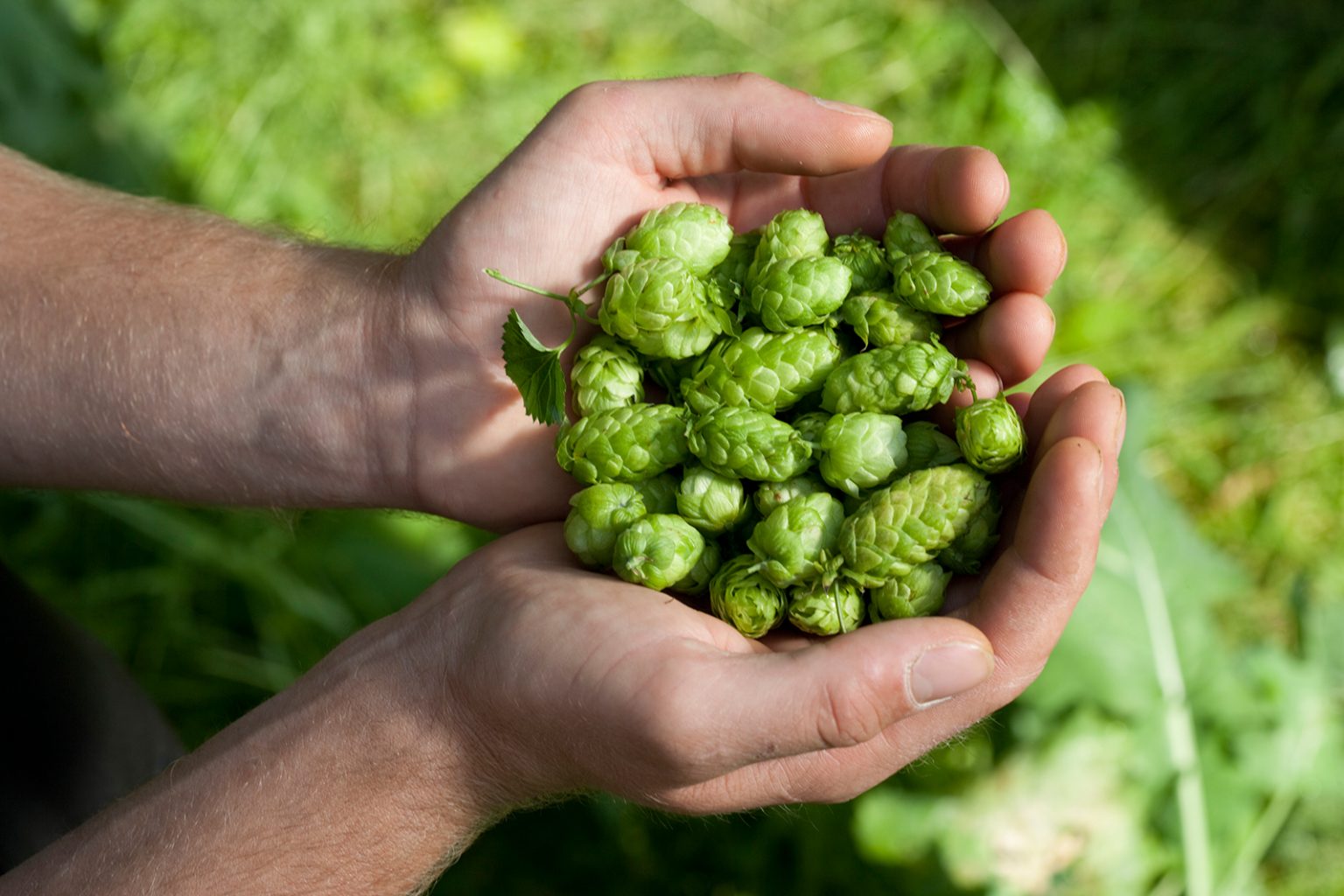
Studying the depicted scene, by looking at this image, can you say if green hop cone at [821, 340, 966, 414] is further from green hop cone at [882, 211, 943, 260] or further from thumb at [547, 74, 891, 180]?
thumb at [547, 74, 891, 180]

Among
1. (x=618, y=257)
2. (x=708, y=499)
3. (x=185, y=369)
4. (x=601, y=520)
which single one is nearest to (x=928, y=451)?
(x=708, y=499)

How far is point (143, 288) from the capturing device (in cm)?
326

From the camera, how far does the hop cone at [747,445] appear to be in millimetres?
2611

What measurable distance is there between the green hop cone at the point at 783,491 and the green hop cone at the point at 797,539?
35 millimetres

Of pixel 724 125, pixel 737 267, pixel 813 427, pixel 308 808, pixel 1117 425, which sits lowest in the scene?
pixel 308 808

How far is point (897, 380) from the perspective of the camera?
2658 mm

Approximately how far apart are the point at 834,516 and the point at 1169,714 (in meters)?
1.85

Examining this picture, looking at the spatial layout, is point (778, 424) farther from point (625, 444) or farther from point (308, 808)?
point (308, 808)

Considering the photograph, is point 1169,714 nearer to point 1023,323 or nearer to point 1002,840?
point 1002,840

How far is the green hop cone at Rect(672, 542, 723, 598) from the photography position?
105 inches

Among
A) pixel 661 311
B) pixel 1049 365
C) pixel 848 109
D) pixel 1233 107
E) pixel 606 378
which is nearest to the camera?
pixel 661 311

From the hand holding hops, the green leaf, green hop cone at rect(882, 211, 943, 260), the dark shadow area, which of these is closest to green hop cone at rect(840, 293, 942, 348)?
the hand holding hops

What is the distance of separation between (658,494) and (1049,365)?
2.46 metres

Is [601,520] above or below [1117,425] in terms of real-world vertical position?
below
